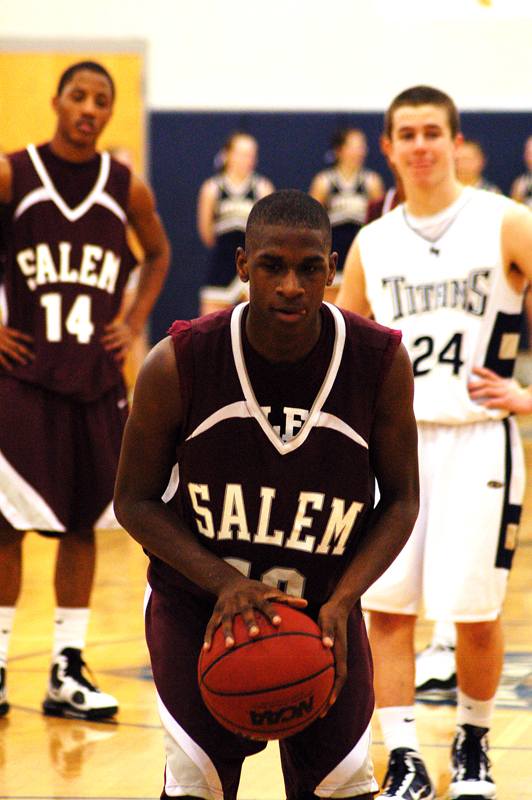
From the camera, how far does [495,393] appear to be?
9.97 feet

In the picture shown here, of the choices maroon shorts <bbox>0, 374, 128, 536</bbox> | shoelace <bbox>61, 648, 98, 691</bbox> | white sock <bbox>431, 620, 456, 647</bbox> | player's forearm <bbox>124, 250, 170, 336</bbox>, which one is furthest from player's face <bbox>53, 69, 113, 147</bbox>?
white sock <bbox>431, 620, 456, 647</bbox>

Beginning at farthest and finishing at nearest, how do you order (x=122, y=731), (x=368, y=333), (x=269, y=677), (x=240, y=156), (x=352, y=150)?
1. (x=352, y=150)
2. (x=240, y=156)
3. (x=122, y=731)
4. (x=368, y=333)
5. (x=269, y=677)

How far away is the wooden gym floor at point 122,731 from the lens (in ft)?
10.1

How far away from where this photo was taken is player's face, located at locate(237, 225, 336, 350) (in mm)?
2045

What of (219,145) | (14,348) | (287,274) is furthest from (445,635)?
(219,145)

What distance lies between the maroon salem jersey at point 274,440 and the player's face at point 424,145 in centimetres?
107


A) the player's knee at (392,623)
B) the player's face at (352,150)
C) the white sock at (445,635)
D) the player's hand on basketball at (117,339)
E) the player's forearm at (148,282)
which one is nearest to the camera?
the player's knee at (392,623)

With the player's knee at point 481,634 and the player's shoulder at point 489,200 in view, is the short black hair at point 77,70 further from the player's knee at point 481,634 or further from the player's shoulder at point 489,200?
the player's knee at point 481,634

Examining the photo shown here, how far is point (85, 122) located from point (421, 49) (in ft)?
25.6

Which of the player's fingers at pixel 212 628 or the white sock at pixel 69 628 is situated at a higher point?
the player's fingers at pixel 212 628

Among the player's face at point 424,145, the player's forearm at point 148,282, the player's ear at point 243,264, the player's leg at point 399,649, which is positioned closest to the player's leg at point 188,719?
the player's ear at point 243,264

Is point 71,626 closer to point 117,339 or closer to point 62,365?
point 62,365

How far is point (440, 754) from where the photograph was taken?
3340 millimetres

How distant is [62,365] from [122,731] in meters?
1.18
